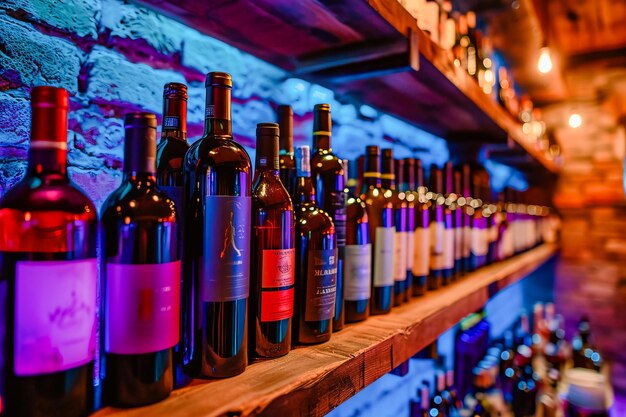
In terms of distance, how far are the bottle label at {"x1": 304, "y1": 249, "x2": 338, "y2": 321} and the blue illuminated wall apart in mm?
374

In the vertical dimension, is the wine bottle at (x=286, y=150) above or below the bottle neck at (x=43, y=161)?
above

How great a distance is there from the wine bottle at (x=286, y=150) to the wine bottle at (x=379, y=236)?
0.23 metres

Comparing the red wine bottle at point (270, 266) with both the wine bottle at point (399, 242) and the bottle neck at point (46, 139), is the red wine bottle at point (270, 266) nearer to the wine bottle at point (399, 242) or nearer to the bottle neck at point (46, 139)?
the bottle neck at point (46, 139)

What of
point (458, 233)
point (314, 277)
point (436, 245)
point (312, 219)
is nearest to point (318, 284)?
point (314, 277)

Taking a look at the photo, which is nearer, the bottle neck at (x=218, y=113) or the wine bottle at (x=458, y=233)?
the bottle neck at (x=218, y=113)

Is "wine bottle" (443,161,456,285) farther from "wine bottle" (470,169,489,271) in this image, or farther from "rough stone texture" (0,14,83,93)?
"rough stone texture" (0,14,83,93)

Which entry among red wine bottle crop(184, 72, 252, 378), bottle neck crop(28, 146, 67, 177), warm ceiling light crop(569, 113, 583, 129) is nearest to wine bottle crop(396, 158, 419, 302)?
red wine bottle crop(184, 72, 252, 378)

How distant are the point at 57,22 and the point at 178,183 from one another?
324 millimetres

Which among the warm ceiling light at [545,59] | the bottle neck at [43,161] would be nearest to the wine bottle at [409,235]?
the bottle neck at [43,161]

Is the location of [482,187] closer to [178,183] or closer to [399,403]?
[399,403]

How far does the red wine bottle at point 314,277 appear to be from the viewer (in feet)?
2.56

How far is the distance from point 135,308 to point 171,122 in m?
0.31

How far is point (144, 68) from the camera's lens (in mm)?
832

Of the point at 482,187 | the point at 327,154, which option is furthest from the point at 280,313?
the point at 482,187
